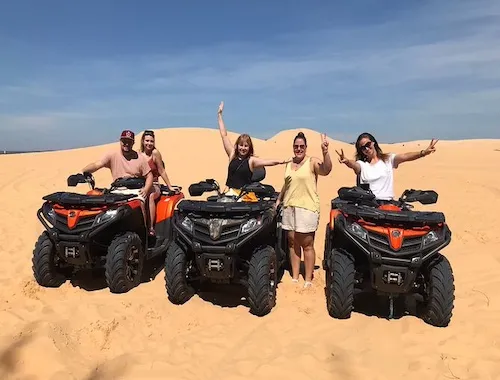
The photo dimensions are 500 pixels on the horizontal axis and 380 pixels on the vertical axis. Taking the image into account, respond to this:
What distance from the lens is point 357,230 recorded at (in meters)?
4.35

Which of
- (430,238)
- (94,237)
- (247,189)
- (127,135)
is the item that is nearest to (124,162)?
(127,135)

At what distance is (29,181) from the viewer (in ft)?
41.0

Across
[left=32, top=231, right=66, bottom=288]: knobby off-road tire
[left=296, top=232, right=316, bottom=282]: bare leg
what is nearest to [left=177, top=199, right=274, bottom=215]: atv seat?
[left=296, top=232, right=316, bottom=282]: bare leg

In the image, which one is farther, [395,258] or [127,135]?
[127,135]

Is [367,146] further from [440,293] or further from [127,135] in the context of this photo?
[127,135]

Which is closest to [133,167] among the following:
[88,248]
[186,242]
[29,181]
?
[88,248]

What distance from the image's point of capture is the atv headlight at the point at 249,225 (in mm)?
4520

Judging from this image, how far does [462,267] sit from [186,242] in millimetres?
4022

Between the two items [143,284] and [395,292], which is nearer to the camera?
[395,292]

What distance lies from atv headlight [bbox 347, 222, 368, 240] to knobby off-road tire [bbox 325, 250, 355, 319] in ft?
1.15

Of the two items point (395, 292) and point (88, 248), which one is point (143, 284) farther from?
point (395, 292)

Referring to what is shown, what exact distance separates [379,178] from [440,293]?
1455mm

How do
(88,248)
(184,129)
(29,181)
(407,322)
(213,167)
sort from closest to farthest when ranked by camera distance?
(407,322)
(88,248)
(29,181)
(213,167)
(184,129)

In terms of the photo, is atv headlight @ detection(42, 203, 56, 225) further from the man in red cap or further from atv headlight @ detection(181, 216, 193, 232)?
atv headlight @ detection(181, 216, 193, 232)
